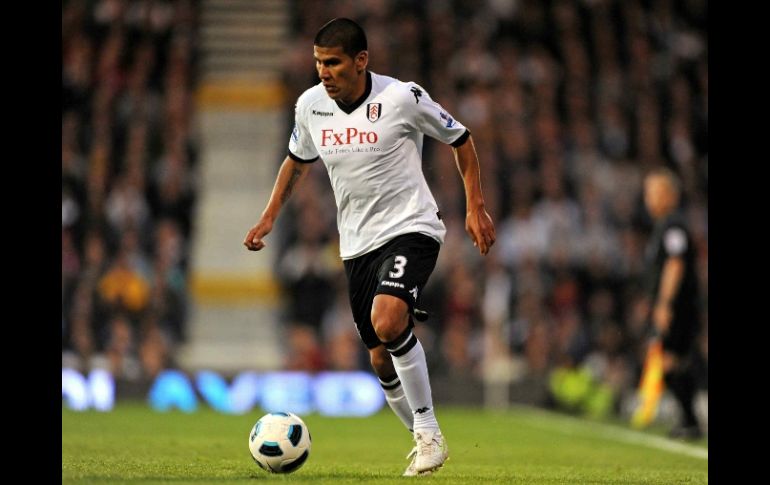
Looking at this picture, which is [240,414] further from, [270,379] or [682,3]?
[682,3]

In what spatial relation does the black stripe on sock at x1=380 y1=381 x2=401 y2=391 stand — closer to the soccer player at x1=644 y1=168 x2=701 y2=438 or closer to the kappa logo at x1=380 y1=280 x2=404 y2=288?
the kappa logo at x1=380 y1=280 x2=404 y2=288

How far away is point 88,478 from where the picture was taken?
259 inches

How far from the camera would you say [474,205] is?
23.5ft

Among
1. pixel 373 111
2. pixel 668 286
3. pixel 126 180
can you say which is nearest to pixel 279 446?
pixel 373 111

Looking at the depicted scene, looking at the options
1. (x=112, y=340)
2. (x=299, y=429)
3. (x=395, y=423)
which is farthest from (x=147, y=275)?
(x=299, y=429)

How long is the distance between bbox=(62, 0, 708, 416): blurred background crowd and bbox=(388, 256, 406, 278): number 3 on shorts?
8.37 meters

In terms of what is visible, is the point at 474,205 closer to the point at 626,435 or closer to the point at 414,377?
the point at 414,377

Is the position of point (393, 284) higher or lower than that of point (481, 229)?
lower

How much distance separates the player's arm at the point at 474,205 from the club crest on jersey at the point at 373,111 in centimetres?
47

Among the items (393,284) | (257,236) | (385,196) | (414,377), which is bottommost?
(414,377)

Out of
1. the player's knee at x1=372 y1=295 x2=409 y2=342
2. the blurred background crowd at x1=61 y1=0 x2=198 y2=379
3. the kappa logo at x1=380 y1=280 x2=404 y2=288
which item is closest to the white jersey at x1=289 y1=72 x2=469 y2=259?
the kappa logo at x1=380 y1=280 x2=404 y2=288

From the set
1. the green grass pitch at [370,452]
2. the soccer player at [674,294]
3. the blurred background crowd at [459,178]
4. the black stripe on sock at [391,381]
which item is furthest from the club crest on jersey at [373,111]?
the blurred background crowd at [459,178]

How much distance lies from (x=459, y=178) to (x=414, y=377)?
1336cm
